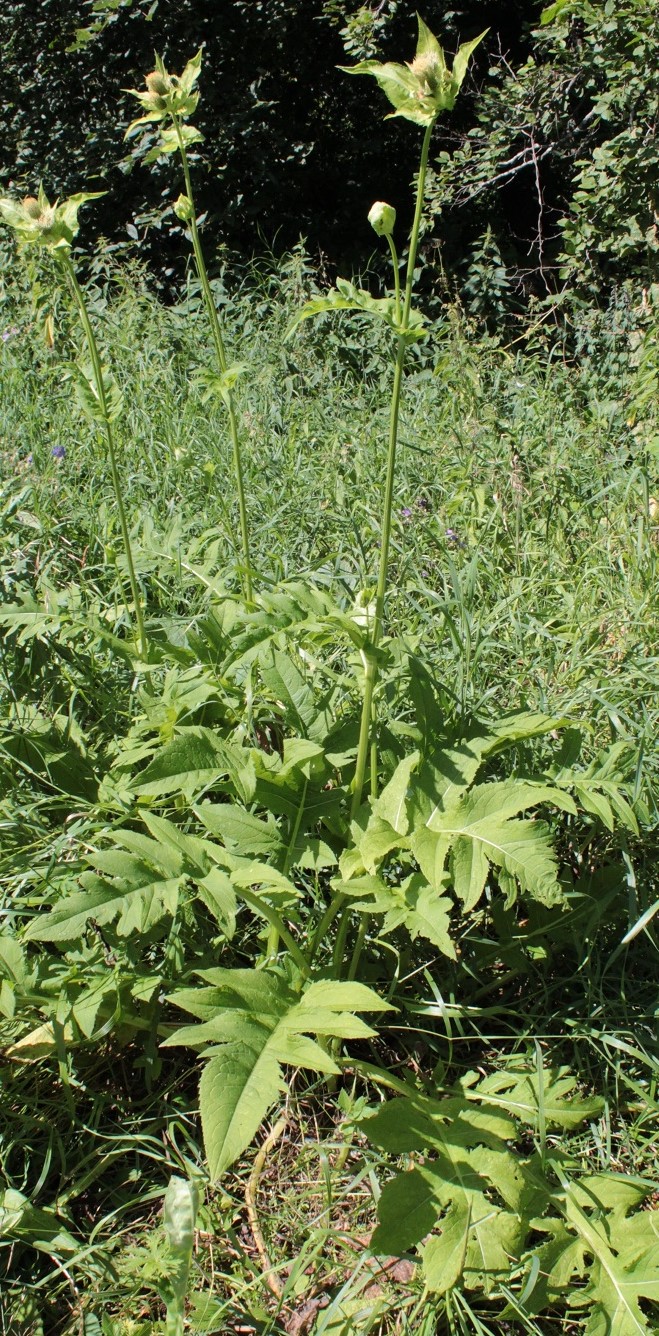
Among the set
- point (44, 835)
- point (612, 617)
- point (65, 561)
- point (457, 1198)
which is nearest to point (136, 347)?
point (65, 561)

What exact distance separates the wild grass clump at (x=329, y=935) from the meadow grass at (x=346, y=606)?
11 mm

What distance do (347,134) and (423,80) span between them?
6.31 metres

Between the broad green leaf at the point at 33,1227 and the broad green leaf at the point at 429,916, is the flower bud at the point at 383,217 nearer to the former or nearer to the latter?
the broad green leaf at the point at 429,916

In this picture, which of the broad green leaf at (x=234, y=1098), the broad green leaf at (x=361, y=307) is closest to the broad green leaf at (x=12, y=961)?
the broad green leaf at (x=234, y=1098)

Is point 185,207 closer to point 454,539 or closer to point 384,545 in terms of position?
point 384,545

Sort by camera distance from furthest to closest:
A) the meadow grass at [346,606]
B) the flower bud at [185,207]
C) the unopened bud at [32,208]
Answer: the flower bud at [185,207] < the unopened bud at [32,208] < the meadow grass at [346,606]

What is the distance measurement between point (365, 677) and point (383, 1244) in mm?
916

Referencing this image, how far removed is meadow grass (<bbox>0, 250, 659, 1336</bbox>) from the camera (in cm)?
168

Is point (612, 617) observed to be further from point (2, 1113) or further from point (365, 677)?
point (2, 1113)

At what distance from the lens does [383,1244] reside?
1466 mm

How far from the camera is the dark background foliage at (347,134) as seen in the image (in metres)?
5.29

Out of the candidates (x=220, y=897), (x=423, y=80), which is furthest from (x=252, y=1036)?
(x=423, y=80)

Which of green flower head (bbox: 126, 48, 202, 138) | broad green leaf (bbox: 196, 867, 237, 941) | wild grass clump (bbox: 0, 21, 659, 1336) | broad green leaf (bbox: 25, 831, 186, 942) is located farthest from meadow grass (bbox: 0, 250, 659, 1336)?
green flower head (bbox: 126, 48, 202, 138)

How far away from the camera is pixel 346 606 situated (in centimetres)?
290
